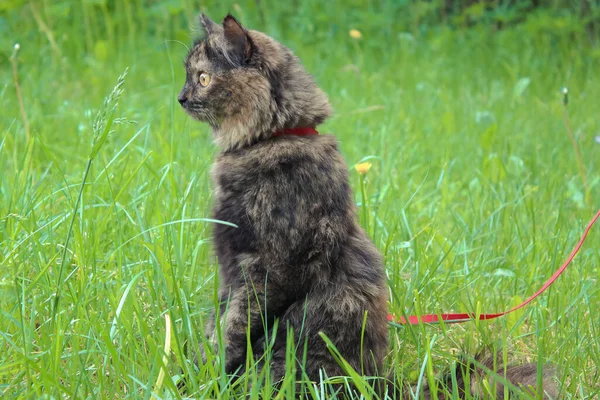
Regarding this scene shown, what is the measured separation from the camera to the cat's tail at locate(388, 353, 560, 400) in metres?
2.10

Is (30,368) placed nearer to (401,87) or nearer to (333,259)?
(333,259)

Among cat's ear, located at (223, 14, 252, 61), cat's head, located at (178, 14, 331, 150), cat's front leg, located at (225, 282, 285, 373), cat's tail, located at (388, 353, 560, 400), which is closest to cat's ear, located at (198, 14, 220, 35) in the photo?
cat's head, located at (178, 14, 331, 150)

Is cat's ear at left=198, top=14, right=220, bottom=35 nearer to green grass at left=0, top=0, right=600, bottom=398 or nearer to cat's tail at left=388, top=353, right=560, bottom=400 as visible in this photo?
green grass at left=0, top=0, right=600, bottom=398

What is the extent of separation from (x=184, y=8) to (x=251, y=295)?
543cm

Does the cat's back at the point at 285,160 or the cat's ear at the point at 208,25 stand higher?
the cat's ear at the point at 208,25

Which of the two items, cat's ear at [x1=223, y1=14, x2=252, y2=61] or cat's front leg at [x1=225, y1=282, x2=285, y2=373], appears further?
cat's ear at [x1=223, y1=14, x2=252, y2=61]

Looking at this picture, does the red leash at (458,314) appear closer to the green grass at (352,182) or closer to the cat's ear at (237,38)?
the green grass at (352,182)

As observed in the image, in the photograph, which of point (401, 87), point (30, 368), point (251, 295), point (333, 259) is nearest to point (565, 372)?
point (333, 259)

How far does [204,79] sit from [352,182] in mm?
1688

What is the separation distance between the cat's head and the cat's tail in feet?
3.15

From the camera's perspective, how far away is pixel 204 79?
2623mm

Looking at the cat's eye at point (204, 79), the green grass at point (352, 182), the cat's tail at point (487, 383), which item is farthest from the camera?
the cat's eye at point (204, 79)

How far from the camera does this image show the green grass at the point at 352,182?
7.52 feet

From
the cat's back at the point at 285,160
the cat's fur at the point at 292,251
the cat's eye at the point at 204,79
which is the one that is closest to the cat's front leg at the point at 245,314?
the cat's fur at the point at 292,251
